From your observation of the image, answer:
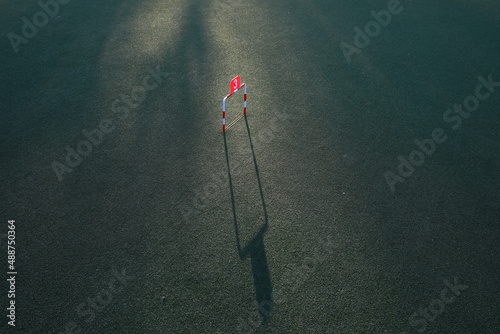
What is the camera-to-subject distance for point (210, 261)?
427cm

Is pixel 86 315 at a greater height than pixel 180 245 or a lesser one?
greater

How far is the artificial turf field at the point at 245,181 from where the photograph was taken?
3955 mm

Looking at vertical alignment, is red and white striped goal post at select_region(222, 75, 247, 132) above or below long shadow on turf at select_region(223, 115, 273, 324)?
above

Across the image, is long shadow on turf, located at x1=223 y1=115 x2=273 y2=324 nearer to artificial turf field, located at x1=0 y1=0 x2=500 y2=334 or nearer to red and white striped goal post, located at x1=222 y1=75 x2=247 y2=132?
artificial turf field, located at x1=0 y1=0 x2=500 y2=334

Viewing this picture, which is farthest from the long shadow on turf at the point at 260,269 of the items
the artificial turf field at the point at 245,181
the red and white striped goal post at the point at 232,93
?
the red and white striped goal post at the point at 232,93

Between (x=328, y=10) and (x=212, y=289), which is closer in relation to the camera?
(x=212, y=289)

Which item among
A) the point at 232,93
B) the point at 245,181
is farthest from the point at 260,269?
the point at 232,93

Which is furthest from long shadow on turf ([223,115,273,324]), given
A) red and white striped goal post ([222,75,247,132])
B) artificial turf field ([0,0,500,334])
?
red and white striped goal post ([222,75,247,132])

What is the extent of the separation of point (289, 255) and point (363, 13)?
7.91 m

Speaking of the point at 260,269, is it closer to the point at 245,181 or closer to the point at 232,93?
the point at 245,181

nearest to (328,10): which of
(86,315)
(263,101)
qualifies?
(263,101)

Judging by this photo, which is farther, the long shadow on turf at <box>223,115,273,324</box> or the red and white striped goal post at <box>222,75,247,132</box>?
the red and white striped goal post at <box>222,75,247,132</box>

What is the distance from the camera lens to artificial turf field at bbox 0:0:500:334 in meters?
3.96

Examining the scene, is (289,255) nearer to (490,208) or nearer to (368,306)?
(368,306)
